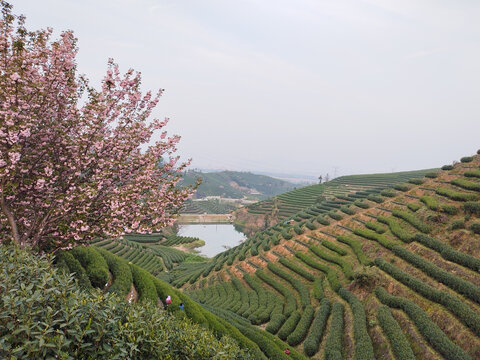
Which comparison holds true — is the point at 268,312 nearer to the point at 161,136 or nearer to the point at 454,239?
the point at 454,239

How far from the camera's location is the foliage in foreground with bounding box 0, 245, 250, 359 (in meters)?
4.22

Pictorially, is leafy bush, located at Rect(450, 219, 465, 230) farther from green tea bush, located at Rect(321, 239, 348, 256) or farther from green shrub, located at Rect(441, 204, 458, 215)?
green tea bush, located at Rect(321, 239, 348, 256)

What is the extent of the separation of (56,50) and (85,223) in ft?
23.5

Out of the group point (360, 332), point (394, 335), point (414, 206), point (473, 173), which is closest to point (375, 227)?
point (414, 206)

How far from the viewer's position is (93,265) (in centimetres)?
1192

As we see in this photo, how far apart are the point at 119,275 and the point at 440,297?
20850mm

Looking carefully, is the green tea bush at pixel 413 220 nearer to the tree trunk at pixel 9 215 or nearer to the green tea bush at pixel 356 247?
the green tea bush at pixel 356 247

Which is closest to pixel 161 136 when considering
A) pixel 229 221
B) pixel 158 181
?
pixel 158 181

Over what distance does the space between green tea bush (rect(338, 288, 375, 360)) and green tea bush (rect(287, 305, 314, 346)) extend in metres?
3.76

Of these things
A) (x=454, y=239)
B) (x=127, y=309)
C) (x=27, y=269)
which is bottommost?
(x=454, y=239)

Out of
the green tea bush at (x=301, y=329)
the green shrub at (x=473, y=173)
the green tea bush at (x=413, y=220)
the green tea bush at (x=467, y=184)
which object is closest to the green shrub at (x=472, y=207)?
the green tea bush at (x=413, y=220)

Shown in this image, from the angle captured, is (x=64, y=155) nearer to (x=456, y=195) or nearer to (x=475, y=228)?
(x=475, y=228)

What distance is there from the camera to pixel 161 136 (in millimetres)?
12727

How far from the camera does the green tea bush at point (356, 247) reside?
23.9 m
